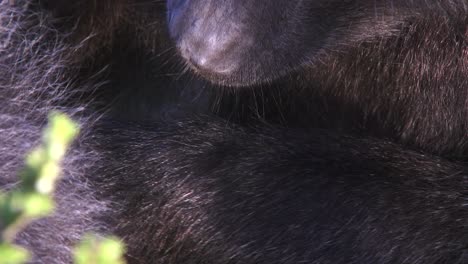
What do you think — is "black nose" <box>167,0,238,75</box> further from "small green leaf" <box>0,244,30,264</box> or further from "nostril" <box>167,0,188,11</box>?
"small green leaf" <box>0,244,30,264</box>

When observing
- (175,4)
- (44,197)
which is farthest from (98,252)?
(175,4)

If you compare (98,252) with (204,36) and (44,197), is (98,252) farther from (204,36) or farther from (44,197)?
(204,36)

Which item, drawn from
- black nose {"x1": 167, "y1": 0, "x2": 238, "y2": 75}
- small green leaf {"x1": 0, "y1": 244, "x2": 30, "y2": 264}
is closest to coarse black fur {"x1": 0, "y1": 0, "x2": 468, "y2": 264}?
black nose {"x1": 167, "y1": 0, "x2": 238, "y2": 75}

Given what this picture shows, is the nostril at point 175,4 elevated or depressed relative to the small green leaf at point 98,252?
elevated

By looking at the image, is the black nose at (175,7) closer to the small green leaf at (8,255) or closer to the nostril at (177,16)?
the nostril at (177,16)

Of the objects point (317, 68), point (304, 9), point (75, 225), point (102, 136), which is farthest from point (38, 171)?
point (317, 68)

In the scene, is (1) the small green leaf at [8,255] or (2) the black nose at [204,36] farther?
(2) the black nose at [204,36]

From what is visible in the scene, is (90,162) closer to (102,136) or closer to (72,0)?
→ (102,136)

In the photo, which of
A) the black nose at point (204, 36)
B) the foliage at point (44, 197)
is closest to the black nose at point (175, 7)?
the black nose at point (204, 36)

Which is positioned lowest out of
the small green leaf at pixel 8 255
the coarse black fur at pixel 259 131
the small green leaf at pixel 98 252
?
the small green leaf at pixel 98 252
